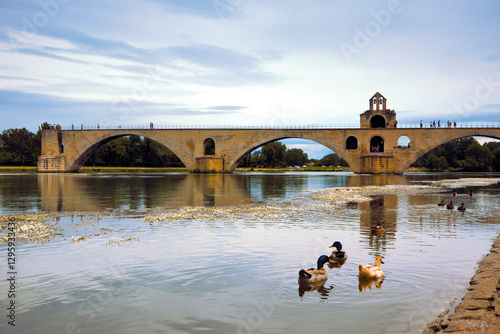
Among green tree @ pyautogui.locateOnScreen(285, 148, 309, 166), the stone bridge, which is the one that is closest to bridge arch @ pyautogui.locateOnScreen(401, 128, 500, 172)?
the stone bridge

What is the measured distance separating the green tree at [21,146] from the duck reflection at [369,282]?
114 metres

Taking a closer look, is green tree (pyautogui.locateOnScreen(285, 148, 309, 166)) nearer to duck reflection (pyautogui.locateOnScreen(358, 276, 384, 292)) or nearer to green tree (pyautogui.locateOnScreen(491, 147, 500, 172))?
green tree (pyautogui.locateOnScreen(491, 147, 500, 172))

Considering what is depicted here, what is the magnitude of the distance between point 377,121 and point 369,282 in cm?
7462

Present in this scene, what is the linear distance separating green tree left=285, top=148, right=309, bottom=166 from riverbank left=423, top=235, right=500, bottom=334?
172756 millimetres

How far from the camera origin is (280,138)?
271ft

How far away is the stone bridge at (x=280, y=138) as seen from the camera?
76.1 metres

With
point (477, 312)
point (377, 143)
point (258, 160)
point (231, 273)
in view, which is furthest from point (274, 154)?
point (477, 312)

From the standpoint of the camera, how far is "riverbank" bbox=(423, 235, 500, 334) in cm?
682

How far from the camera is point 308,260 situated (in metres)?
11.6

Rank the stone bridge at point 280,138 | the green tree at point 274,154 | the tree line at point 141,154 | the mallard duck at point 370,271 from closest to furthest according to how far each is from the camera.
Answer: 1. the mallard duck at point 370,271
2. the stone bridge at point 280,138
3. the tree line at point 141,154
4. the green tree at point 274,154

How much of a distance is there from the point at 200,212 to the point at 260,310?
1382 cm

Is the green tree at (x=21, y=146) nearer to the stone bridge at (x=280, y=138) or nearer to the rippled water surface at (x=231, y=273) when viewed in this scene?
the stone bridge at (x=280, y=138)

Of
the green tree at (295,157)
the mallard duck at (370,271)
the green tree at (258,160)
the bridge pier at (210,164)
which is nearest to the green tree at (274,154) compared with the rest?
the green tree at (258,160)

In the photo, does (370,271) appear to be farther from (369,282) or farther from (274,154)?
(274,154)
